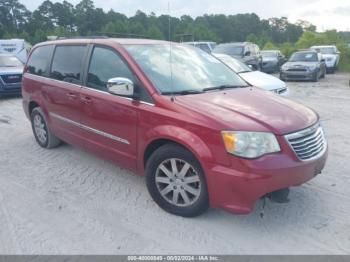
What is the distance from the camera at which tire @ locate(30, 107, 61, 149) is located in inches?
231

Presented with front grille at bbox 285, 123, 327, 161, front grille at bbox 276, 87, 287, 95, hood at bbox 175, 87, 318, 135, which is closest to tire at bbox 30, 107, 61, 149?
hood at bbox 175, 87, 318, 135

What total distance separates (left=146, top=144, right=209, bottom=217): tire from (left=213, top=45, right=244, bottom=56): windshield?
42.0 ft

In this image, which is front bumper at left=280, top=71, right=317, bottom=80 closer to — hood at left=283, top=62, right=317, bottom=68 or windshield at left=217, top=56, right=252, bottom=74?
hood at left=283, top=62, right=317, bottom=68

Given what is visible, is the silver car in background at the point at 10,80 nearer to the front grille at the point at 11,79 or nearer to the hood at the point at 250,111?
the front grille at the point at 11,79

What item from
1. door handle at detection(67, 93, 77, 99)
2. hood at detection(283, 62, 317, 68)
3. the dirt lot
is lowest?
hood at detection(283, 62, 317, 68)

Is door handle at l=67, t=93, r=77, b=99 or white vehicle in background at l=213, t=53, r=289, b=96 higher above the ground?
door handle at l=67, t=93, r=77, b=99

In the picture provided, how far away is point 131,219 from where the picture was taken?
12.3 feet

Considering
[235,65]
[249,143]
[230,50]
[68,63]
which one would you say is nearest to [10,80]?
[235,65]

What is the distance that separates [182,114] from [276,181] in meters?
1.05

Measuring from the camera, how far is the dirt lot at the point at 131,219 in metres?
3.28

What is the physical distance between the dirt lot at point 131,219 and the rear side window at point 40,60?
1501mm

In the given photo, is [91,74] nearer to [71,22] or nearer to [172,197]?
[172,197]

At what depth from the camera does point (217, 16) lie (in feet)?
194

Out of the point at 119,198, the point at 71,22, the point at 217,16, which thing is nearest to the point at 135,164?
the point at 119,198
